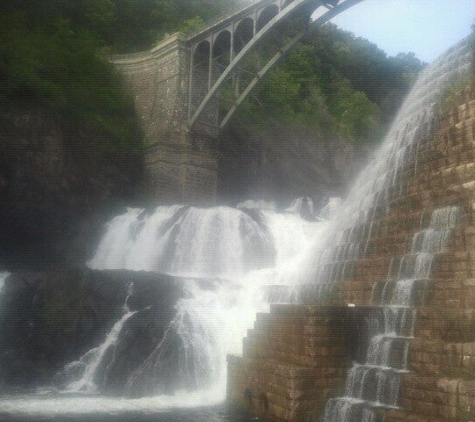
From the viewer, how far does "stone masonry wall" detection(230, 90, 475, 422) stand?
24.9 feet

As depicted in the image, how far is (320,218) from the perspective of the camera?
27844mm

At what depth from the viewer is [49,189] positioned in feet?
77.8

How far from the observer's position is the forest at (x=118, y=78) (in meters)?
26.0

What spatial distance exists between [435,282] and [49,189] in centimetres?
1790

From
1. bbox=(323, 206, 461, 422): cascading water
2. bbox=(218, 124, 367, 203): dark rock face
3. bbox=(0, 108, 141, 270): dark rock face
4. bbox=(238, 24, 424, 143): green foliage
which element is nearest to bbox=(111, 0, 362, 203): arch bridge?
bbox=(218, 124, 367, 203): dark rock face

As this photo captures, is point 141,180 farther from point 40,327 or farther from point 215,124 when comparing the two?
point 40,327

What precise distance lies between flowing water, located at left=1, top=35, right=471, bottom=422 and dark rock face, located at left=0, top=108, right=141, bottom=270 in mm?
1367

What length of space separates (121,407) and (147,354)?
236cm

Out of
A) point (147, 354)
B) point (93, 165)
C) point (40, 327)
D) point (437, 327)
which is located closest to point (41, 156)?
point (93, 165)

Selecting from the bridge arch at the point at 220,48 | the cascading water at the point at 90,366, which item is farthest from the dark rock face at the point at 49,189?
the cascading water at the point at 90,366

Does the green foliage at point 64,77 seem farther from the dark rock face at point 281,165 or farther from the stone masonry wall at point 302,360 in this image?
the stone masonry wall at point 302,360

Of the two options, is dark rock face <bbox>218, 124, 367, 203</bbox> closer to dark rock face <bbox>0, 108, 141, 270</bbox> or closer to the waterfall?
dark rock face <bbox>0, 108, 141, 270</bbox>

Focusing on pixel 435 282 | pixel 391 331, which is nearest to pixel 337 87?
pixel 435 282

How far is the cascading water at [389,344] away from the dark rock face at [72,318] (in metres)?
6.04
